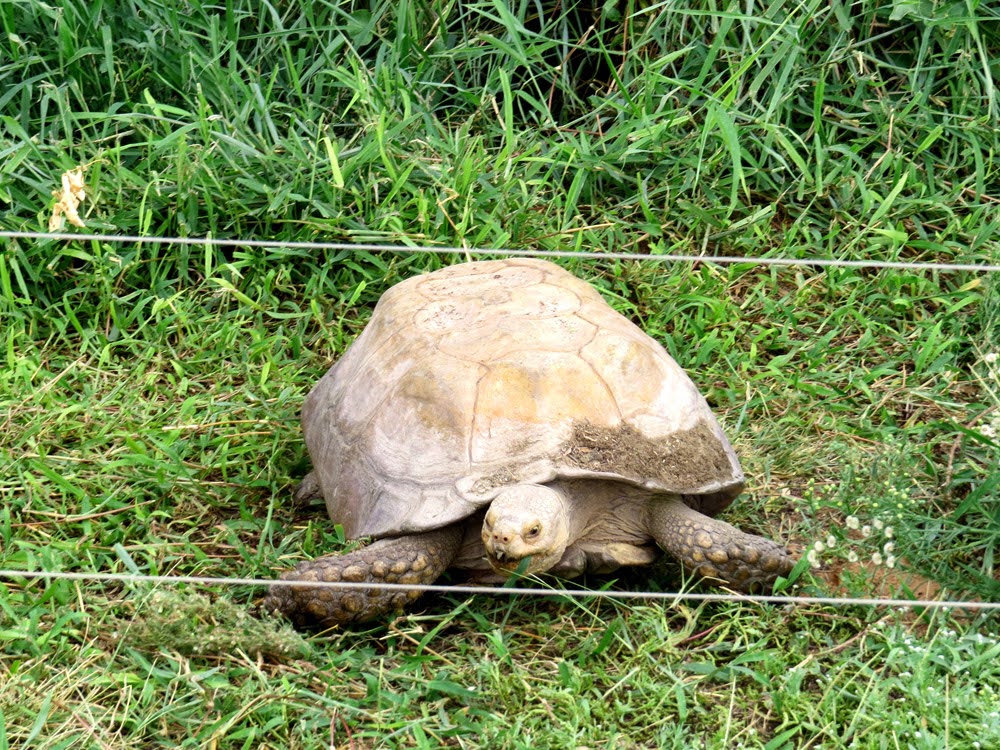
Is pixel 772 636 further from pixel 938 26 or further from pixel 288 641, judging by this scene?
pixel 938 26

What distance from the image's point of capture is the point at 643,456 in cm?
307

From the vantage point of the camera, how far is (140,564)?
10.8ft

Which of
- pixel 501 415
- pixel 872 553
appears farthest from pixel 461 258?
pixel 872 553

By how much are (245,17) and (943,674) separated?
3555mm

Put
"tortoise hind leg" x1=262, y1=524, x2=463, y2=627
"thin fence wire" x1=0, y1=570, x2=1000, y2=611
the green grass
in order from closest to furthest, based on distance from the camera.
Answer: "thin fence wire" x1=0, y1=570, x2=1000, y2=611, the green grass, "tortoise hind leg" x1=262, y1=524, x2=463, y2=627

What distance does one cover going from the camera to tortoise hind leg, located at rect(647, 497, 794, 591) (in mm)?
3037

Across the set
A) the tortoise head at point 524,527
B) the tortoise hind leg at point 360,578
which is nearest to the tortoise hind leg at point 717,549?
the tortoise head at point 524,527

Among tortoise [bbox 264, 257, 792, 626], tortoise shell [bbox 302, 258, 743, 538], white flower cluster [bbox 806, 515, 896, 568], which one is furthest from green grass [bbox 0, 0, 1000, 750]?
tortoise shell [bbox 302, 258, 743, 538]

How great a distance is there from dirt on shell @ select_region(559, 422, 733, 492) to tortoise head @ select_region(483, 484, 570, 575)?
0.12 metres

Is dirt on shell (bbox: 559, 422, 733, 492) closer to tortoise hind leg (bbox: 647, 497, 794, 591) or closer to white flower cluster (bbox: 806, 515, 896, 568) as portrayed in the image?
tortoise hind leg (bbox: 647, 497, 794, 591)

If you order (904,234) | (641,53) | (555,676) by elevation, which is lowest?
(555,676)

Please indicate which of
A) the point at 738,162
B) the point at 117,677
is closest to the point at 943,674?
the point at 117,677

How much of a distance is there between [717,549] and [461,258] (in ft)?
5.40

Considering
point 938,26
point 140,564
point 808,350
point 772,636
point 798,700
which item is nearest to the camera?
point 798,700
